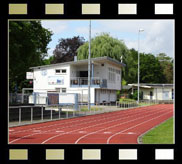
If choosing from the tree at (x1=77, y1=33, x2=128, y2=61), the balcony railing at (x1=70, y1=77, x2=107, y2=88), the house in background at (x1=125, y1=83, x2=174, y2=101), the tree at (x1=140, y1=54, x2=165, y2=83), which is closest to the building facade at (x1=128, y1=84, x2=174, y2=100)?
the house in background at (x1=125, y1=83, x2=174, y2=101)

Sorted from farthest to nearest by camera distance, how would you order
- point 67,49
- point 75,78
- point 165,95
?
point 165,95
point 67,49
point 75,78

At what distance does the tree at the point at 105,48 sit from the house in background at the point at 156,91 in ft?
37.8

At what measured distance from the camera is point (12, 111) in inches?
886

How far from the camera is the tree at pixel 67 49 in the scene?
61969 millimetres

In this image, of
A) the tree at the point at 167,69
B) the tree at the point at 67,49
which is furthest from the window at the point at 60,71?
the tree at the point at 167,69

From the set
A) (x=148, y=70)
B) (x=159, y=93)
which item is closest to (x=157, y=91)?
(x=159, y=93)

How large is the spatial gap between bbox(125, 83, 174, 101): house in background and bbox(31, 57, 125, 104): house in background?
67.8ft

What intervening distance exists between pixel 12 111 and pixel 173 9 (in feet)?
56.5

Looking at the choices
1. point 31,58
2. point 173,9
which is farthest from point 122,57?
point 173,9

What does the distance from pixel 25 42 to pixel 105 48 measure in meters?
33.6

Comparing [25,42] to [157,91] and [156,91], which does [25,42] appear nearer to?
[157,91]

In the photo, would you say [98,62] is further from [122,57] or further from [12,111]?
[12,111]

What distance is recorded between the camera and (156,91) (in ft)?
225

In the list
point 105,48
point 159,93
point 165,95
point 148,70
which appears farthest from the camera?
point 148,70
